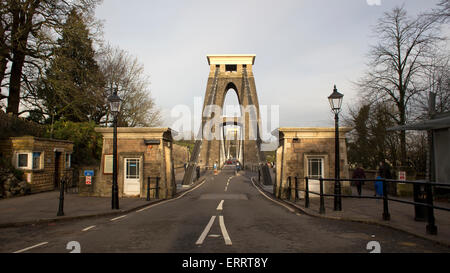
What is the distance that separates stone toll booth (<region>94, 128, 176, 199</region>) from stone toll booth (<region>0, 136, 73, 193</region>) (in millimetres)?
3846

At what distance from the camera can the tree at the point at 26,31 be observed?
62.7 ft

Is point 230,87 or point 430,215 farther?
point 230,87

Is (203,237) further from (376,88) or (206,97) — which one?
(206,97)

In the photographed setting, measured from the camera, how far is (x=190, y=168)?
27969 mm

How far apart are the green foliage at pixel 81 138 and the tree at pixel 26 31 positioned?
386 cm

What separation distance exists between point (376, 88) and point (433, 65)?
12.1 feet

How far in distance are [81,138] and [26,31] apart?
9197 millimetres

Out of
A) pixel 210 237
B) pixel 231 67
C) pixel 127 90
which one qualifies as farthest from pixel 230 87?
pixel 210 237

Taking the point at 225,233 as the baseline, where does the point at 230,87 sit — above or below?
above

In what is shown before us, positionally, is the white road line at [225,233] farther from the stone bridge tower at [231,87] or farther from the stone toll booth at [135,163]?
the stone bridge tower at [231,87]

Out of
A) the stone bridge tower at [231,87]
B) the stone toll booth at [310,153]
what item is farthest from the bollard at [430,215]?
the stone bridge tower at [231,87]

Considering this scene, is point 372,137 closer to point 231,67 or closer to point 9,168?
point 9,168

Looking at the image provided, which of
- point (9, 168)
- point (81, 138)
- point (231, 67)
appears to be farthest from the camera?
point (231, 67)

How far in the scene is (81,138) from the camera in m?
25.8
